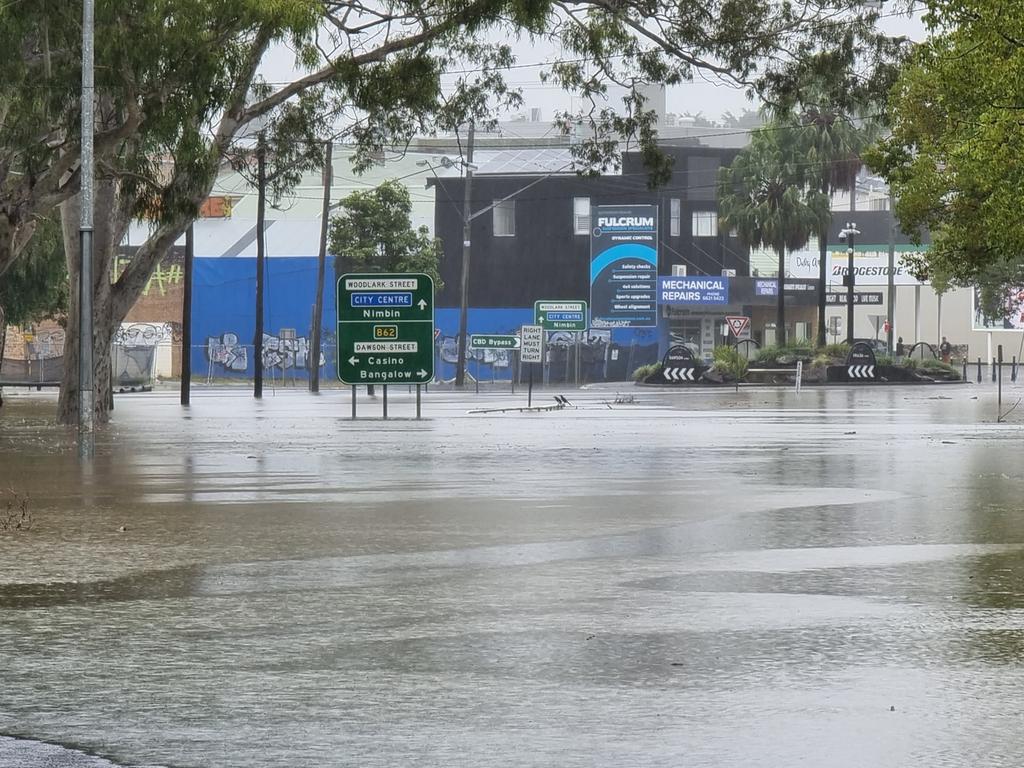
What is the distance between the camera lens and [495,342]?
61.9 metres

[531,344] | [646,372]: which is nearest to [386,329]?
[531,344]

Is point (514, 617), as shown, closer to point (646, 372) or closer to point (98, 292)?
point (98, 292)

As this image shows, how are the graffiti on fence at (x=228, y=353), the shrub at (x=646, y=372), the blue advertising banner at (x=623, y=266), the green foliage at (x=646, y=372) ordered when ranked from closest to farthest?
1. the green foliage at (x=646, y=372)
2. the shrub at (x=646, y=372)
3. the blue advertising banner at (x=623, y=266)
4. the graffiti on fence at (x=228, y=353)

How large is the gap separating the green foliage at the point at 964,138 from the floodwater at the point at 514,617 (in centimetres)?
873

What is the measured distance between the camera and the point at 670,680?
732cm

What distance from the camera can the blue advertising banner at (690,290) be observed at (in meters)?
84.1

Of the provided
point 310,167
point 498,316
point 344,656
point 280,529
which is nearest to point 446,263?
point 498,316

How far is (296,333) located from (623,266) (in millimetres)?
16094

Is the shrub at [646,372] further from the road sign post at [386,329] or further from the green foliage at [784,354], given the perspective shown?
the road sign post at [386,329]

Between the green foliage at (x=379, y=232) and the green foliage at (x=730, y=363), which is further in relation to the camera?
the green foliage at (x=730, y=363)

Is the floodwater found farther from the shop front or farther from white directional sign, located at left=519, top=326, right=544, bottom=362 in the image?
the shop front

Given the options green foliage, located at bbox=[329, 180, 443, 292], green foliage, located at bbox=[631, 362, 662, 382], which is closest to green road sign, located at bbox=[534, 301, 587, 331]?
green foliage, located at bbox=[631, 362, 662, 382]

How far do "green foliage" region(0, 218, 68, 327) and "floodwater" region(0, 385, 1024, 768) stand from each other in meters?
30.8

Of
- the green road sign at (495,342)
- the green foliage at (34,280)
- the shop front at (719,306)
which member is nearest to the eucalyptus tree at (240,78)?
the green foliage at (34,280)
